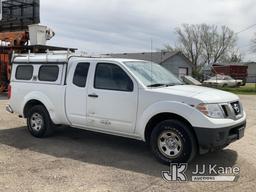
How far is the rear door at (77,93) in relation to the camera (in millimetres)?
7152

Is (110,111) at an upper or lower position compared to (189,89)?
lower

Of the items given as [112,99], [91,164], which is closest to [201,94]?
[112,99]

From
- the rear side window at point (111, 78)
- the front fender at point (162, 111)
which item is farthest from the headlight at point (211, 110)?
the rear side window at point (111, 78)

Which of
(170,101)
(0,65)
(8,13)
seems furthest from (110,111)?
(8,13)

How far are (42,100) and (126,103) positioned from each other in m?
2.31

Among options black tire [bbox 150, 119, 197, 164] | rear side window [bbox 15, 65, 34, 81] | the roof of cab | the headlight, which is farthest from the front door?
rear side window [bbox 15, 65, 34, 81]

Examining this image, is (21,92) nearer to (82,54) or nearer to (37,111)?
(37,111)

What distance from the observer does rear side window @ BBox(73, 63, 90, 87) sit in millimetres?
7223

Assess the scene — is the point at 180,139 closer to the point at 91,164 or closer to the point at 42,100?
the point at 91,164

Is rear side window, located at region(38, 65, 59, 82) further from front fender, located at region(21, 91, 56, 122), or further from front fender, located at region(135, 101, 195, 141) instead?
front fender, located at region(135, 101, 195, 141)

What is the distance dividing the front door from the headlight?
1.25 metres

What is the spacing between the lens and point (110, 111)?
6723 mm

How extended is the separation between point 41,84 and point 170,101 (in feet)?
10.9

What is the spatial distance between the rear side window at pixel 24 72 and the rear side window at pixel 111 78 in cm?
205
